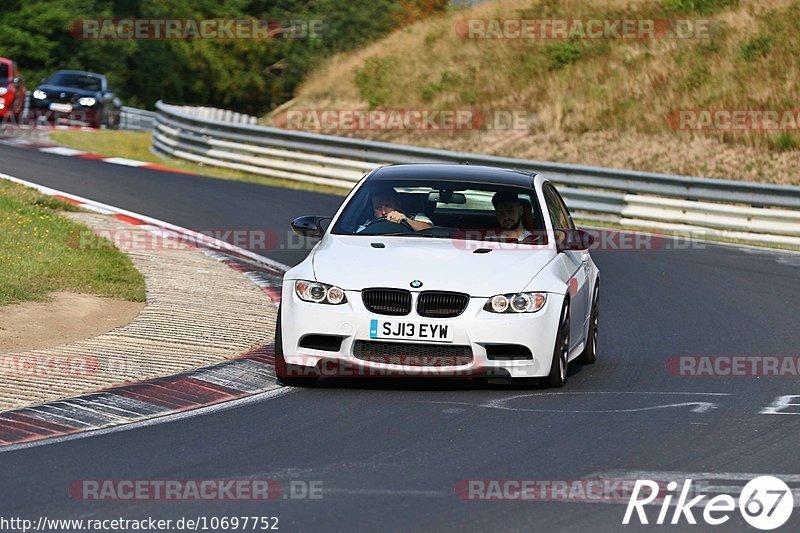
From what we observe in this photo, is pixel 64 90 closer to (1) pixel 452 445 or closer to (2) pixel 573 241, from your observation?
(2) pixel 573 241

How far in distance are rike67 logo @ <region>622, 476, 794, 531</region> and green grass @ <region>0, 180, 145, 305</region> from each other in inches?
268

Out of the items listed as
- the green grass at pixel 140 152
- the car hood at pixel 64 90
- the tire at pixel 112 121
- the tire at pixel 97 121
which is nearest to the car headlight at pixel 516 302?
the green grass at pixel 140 152

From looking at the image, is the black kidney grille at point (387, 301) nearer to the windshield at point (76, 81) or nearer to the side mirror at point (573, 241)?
the side mirror at point (573, 241)

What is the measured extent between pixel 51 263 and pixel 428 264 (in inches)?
206

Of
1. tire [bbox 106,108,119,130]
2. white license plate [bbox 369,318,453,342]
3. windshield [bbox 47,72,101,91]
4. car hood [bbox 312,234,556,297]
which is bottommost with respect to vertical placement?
tire [bbox 106,108,119,130]

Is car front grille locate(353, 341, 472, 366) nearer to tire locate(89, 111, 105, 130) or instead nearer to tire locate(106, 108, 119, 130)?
tire locate(89, 111, 105, 130)

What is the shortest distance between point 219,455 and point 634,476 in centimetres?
214

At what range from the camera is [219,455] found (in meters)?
7.82

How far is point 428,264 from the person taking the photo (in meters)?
10.0

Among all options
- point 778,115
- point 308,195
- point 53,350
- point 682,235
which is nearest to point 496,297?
point 53,350

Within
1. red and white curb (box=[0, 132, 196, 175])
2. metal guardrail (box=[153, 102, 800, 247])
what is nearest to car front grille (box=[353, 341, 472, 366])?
metal guardrail (box=[153, 102, 800, 247])

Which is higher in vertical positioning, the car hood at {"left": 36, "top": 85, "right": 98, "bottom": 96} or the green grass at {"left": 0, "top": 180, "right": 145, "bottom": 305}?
the green grass at {"left": 0, "top": 180, "right": 145, "bottom": 305}

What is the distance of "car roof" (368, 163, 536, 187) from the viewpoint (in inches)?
441

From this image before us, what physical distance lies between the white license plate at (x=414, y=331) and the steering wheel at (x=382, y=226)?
4.09 ft
